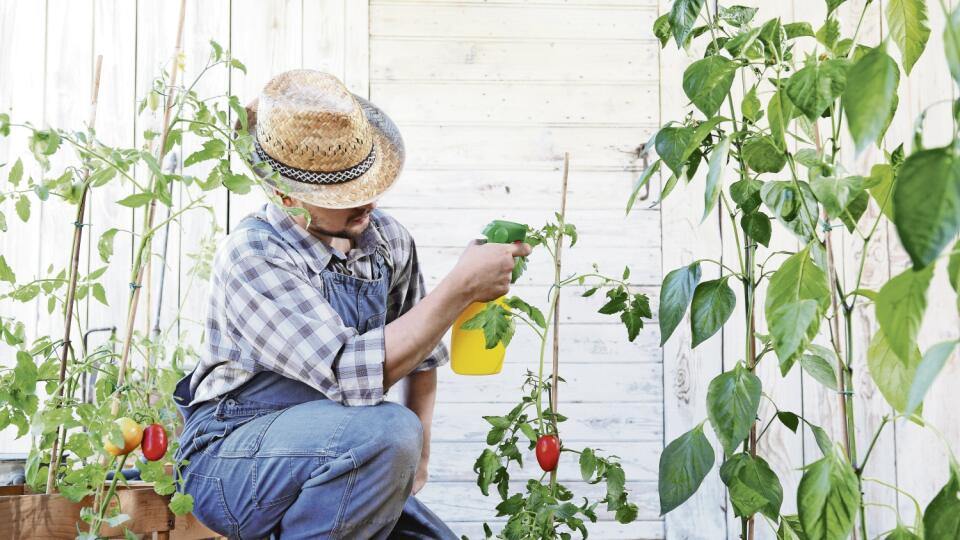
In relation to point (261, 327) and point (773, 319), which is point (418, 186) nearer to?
point (261, 327)

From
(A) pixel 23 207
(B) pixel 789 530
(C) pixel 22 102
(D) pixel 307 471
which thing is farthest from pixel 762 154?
(C) pixel 22 102

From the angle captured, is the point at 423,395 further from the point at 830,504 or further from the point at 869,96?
the point at 869,96

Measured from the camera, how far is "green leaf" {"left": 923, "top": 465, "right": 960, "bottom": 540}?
87cm

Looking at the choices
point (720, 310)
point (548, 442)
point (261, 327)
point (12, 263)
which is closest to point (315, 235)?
point (261, 327)

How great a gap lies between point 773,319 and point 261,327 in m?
0.95

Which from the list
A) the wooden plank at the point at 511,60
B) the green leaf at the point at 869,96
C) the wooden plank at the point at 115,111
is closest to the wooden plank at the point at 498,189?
the wooden plank at the point at 511,60

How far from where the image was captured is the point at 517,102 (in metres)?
2.43

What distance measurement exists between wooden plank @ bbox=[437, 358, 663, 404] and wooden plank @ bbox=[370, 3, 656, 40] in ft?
2.87

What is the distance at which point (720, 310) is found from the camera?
1.16 metres

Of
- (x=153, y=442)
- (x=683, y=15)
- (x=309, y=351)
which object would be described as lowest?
(x=153, y=442)

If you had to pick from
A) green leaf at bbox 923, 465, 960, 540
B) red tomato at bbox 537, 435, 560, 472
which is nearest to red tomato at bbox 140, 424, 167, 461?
red tomato at bbox 537, 435, 560, 472

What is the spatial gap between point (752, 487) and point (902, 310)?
0.52 m

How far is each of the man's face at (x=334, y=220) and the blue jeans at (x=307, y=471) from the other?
0.33 m

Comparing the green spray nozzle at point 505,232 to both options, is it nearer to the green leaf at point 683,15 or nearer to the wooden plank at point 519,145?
the green leaf at point 683,15
